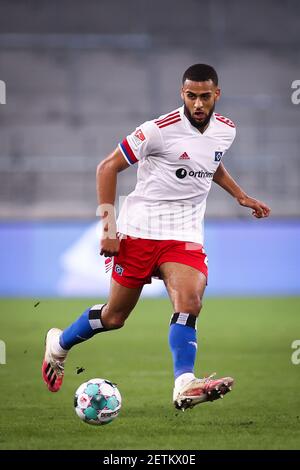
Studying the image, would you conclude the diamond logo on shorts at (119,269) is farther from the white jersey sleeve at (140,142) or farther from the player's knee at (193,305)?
the white jersey sleeve at (140,142)

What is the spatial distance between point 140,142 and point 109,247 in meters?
0.63

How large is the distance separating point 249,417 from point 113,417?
86 centimetres

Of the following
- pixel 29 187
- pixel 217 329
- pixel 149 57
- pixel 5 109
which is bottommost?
pixel 217 329

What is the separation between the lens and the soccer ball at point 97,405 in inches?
Answer: 197

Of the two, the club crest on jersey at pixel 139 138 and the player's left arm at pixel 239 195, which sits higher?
the club crest on jersey at pixel 139 138

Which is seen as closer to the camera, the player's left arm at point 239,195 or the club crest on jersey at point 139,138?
the club crest on jersey at point 139,138

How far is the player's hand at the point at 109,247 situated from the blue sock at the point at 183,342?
0.49 meters

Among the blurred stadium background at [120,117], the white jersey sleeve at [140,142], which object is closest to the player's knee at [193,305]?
the white jersey sleeve at [140,142]

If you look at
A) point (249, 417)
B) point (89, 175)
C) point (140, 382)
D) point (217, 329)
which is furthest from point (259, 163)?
point (249, 417)

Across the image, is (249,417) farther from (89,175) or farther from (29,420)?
(89,175)

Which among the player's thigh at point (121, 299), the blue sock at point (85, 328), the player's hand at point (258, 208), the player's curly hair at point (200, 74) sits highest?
the player's curly hair at point (200, 74)

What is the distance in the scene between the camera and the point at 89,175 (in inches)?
672

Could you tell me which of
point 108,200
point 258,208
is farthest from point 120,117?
point 108,200

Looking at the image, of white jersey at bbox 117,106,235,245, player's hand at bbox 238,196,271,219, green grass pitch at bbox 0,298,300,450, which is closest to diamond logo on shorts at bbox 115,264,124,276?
white jersey at bbox 117,106,235,245
